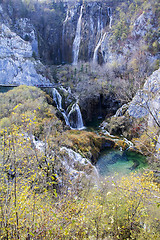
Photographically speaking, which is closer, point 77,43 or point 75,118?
point 75,118

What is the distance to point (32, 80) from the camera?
98.3ft

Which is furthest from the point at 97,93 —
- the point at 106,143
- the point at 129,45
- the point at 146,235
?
the point at 146,235

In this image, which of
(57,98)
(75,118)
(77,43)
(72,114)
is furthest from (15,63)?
(77,43)

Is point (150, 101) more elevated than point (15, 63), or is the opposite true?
point (15, 63)

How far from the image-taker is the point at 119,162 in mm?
16219

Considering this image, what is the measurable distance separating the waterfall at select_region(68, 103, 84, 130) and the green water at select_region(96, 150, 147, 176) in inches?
297

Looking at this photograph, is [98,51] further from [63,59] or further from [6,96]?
[6,96]

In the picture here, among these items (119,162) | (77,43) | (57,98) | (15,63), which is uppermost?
(77,43)

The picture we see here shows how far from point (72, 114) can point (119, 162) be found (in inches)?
443

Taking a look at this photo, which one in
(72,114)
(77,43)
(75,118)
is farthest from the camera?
(77,43)

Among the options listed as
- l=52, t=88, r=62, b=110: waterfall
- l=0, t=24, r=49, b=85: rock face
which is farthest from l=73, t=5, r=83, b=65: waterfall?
l=52, t=88, r=62, b=110: waterfall

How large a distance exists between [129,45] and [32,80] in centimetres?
2346

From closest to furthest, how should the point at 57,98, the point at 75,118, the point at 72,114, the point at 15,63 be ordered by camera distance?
the point at 72,114 < the point at 75,118 < the point at 57,98 < the point at 15,63

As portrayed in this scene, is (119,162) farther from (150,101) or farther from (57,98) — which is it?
(57,98)
